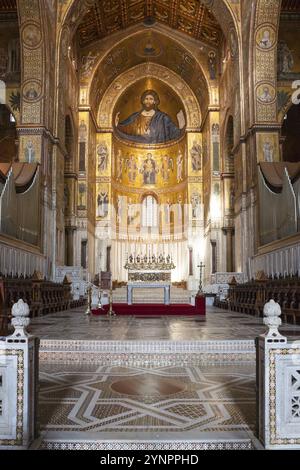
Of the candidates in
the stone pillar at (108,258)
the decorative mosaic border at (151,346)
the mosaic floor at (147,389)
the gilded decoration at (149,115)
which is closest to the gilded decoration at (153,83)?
the gilded decoration at (149,115)

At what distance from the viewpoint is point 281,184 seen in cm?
1394

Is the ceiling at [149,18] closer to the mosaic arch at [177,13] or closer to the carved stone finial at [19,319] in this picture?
the mosaic arch at [177,13]

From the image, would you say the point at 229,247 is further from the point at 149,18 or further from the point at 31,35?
the point at 31,35

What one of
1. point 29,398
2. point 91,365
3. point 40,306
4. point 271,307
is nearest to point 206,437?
point 271,307

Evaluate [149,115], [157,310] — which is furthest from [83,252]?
[149,115]

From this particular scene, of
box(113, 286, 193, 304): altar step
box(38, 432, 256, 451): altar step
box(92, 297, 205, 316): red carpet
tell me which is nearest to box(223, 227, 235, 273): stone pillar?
box(113, 286, 193, 304): altar step

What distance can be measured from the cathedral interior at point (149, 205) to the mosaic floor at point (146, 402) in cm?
3

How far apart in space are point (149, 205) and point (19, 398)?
27.9 m

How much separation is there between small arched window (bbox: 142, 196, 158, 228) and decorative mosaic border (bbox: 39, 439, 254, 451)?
27.2 metres

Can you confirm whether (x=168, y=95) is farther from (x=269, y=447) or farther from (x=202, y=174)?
(x=269, y=447)

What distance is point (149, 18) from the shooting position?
24672mm

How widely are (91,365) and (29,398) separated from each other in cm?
328

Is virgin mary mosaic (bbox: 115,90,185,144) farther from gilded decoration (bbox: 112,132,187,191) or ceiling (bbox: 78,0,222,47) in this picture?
ceiling (bbox: 78,0,222,47)

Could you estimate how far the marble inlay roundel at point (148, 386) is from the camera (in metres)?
4.39
